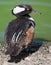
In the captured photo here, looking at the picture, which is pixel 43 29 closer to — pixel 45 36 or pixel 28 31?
pixel 45 36

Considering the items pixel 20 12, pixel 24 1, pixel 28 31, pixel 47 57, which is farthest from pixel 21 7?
pixel 24 1

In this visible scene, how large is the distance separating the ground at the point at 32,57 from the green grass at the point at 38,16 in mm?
949

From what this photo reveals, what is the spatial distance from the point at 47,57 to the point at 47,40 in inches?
46.5

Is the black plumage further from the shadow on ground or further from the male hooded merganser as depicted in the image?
the shadow on ground

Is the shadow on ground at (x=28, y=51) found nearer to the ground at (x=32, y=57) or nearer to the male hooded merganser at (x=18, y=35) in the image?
the ground at (x=32, y=57)

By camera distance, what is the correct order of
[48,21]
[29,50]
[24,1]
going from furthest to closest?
[24,1] < [48,21] < [29,50]

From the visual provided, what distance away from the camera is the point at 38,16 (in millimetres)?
11406

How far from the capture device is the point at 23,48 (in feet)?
28.0

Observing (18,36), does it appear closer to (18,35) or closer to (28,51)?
(18,35)

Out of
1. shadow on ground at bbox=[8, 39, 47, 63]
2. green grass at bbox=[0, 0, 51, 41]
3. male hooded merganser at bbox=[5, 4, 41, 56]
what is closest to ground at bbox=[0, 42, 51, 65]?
shadow on ground at bbox=[8, 39, 47, 63]

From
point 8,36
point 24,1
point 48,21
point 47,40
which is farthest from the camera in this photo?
point 24,1

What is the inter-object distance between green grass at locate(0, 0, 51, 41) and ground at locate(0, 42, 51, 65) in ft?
3.11

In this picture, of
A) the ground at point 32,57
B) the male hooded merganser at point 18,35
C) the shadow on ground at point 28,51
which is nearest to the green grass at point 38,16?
the shadow on ground at point 28,51

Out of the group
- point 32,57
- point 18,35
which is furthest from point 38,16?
point 18,35
